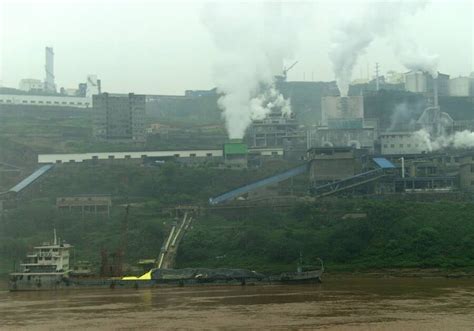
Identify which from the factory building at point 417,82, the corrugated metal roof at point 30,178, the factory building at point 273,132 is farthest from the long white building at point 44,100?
the factory building at point 417,82

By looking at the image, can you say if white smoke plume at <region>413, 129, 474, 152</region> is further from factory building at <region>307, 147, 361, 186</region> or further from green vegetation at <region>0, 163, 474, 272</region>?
green vegetation at <region>0, 163, 474, 272</region>

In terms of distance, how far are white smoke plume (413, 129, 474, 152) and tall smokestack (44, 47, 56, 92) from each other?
227 ft

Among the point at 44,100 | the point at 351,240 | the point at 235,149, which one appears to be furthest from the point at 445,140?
the point at 44,100

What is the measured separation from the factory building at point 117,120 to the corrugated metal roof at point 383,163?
1118 inches

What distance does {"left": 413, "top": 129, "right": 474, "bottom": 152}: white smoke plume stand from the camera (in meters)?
64.7

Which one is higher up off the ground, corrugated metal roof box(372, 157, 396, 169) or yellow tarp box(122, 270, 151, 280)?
corrugated metal roof box(372, 157, 396, 169)

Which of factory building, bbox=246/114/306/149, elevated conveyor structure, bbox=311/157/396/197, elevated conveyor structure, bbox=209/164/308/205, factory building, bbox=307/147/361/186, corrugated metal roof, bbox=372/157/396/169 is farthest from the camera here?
factory building, bbox=246/114/306/149

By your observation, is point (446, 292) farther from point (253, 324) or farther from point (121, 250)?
point (121, 250)

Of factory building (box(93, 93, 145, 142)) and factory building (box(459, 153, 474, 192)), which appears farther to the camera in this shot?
factory building (box(93, 93, 145, 142))

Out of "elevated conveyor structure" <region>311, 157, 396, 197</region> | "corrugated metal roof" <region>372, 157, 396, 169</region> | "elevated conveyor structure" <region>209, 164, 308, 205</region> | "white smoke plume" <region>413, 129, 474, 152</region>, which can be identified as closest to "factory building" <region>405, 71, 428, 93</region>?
"white smoke plume" <region>413, 129, 474, 152</region>

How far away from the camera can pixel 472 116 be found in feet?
270

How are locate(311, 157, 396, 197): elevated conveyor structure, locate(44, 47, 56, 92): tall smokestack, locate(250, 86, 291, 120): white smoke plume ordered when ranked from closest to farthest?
1. locate(311, 157, 396, 197): elevated conveyor structure
2. locate(250, 86, 291, 120): white smoke plume
3. locate(44, 47, 56, 92): tall smokestack

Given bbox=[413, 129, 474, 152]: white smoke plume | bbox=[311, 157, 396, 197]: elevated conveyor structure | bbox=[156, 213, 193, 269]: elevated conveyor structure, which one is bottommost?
bbox=[156, 213, 193, 269]: elevated conveyor structure

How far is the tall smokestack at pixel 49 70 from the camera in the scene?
389 feet
